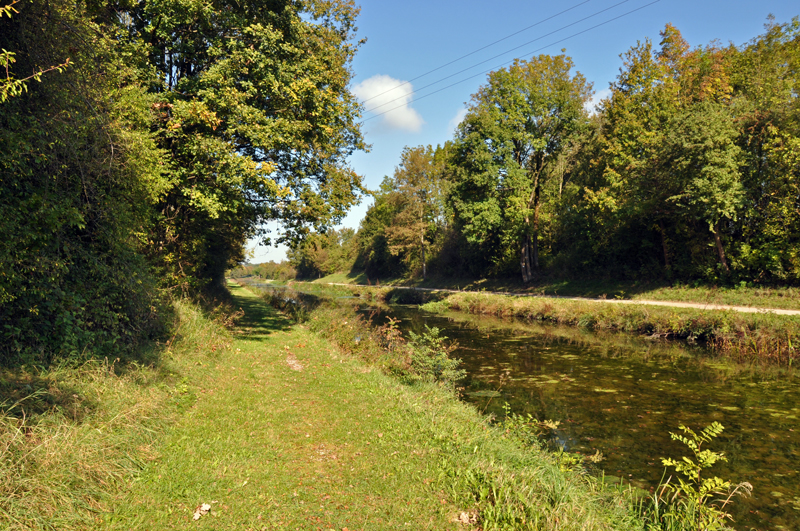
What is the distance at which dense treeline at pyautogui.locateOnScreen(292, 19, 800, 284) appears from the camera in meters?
19.2

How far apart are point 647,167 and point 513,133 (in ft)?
35.3

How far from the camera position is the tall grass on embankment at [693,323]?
14.0m

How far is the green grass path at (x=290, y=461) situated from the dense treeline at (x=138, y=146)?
251cm

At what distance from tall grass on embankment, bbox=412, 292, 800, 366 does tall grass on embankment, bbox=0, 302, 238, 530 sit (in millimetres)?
17226

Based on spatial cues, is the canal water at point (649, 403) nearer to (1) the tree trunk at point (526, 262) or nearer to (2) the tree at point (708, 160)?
(2) the tree at point (708, 160)

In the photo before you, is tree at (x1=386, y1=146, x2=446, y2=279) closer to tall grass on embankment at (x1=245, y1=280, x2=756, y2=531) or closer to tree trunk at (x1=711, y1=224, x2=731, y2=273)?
tree trunk at (x1=711, y1=224, x2=731, y2=273)

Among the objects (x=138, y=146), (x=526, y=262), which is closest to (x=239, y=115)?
(x=138, y=146)

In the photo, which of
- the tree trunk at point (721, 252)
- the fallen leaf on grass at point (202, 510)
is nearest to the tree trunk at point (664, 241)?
the tree trunk at point (721, 252)

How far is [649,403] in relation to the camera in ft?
32.0

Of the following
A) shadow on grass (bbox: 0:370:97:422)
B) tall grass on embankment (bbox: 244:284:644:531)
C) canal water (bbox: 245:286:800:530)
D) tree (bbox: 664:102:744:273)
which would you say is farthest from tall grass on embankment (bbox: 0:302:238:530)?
tree (bbox: 664:102:744:273)

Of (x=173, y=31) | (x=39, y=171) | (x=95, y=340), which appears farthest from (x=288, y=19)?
(x=95, y=340)

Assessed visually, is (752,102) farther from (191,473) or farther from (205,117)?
Result: (191,473)

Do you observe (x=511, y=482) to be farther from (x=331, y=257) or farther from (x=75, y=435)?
(x=331, y=257)

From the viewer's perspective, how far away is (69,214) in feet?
20.7
